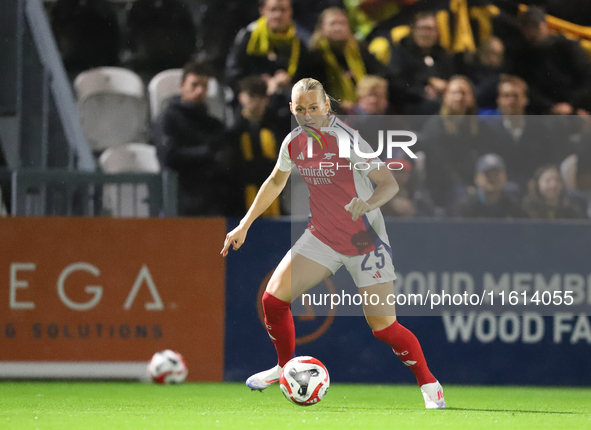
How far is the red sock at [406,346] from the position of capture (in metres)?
5.71

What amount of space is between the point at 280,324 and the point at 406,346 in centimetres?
77

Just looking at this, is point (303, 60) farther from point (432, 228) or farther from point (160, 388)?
point (160, 388)

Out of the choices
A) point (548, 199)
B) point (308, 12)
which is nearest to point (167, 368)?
point (548, 199)

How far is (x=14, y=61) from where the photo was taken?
8758 millimetres

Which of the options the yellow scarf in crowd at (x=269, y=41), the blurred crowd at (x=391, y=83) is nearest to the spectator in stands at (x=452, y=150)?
the blurred crowd at (x=391, y=83)

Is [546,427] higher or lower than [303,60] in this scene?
lower

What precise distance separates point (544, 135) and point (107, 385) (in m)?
4.21

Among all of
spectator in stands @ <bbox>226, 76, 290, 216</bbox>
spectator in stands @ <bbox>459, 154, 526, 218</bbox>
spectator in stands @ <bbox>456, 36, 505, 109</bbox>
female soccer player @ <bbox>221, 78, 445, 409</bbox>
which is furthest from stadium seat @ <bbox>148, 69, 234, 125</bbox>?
female soccer player @ <bbox>221, 78, 445, 409</bbox>

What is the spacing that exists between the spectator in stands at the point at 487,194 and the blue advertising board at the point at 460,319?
1.05 feet

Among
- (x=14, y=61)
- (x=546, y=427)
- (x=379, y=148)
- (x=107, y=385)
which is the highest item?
(x=14, y=61)

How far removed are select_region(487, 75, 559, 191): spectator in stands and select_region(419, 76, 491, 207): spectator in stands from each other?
0.55ft

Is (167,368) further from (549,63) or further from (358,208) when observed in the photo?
(549,63)

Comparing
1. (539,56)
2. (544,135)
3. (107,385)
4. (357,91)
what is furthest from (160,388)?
(539,56)

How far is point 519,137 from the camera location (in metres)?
8.32
